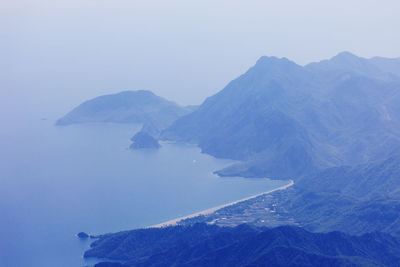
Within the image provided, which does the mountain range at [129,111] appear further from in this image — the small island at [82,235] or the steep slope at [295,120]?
the small island at [82,235]

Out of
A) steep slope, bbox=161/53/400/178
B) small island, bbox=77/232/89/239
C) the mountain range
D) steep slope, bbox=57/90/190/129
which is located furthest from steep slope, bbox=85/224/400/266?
steep slope, bbox=57/90/190/129

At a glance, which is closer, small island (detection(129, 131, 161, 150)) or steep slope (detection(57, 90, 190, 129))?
small island (detection(129, 131, 161, 150))

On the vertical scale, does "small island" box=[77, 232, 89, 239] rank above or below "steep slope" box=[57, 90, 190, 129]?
below

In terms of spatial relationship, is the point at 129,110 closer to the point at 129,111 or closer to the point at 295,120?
the point at 129,111

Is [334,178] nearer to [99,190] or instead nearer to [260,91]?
[99,190]

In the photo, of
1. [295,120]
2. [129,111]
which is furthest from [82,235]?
[129,111]

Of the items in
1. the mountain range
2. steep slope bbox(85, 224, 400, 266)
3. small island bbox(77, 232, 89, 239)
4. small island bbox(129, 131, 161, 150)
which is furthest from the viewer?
the mountain range

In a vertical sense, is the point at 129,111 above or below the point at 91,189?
above

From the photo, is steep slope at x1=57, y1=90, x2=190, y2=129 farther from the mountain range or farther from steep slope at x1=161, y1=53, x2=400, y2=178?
steep slope at x1=161, y1=53, x2=400, y2=178

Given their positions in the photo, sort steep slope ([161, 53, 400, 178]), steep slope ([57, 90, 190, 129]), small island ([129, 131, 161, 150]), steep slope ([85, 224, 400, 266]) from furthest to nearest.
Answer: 1. steep slope ([57, 90, 190, 129])
2. small island ([129, 131, 161, 150])
3. steep slope ([161, 53, 400, 178])
4. steep slope ([85, 224, 400, 266])
